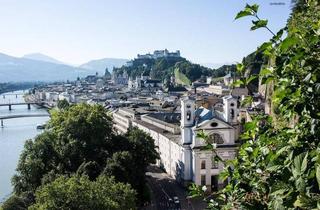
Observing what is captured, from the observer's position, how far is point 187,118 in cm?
2864

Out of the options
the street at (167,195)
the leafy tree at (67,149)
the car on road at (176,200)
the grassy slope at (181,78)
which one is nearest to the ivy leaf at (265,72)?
the leafy tree at (67,149)

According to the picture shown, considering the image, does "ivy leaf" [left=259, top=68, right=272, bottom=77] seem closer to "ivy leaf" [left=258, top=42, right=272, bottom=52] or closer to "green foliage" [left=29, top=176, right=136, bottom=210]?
"ivy leaf" [left=258, top=42, right=272, bottom=52]

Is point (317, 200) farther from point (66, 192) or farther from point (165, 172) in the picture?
point (165, 172)

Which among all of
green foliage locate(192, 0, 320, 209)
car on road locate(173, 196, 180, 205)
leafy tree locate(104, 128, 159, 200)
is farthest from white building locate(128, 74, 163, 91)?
green foliage locate(192, 0, 320, 209)

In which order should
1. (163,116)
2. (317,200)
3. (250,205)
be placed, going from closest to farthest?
1. (317,200)
2. (250,205)
3. (163,116)

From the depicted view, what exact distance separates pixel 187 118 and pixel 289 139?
2623 cm

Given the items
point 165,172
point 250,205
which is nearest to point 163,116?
point 165,172

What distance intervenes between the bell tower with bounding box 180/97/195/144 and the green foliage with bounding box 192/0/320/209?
25.5 metres

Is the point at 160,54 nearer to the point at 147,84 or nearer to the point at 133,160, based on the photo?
the point at 147,84

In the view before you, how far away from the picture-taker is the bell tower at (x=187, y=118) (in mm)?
28375

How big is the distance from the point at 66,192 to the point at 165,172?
18.8m

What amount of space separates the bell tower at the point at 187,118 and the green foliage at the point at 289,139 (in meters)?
25.5

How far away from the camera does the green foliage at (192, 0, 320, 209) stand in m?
2.04

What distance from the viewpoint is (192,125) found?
1125 inches
